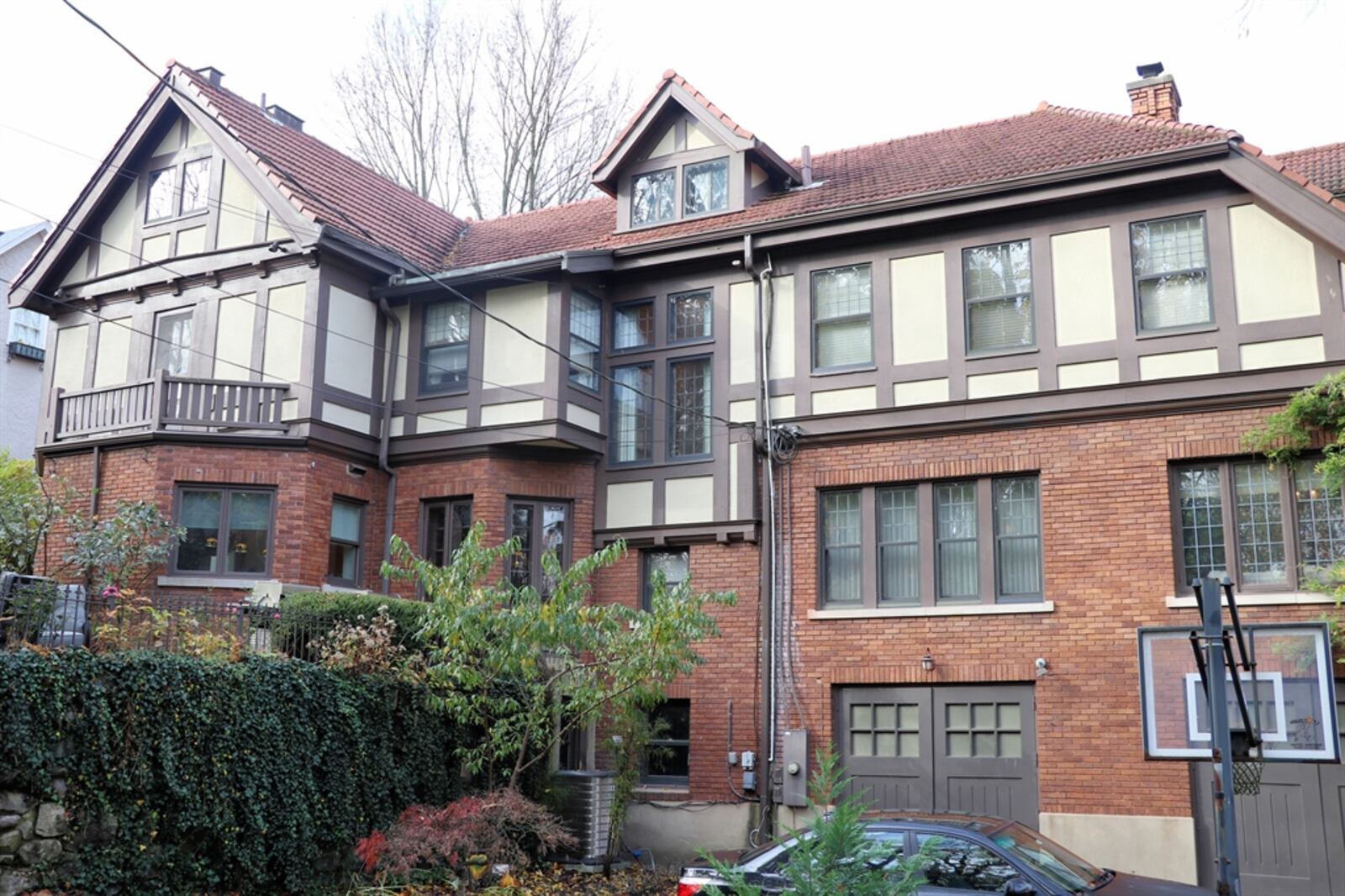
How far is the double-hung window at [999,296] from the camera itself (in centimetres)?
1695

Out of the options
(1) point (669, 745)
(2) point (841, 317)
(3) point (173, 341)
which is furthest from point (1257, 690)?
(3) point (173, 341)

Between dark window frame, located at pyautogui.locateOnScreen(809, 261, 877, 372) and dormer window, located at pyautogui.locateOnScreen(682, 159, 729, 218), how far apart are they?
2341 mm

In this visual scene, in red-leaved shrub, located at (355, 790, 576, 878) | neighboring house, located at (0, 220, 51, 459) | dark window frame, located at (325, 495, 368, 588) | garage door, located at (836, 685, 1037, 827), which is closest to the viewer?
red-leaved shrub, located at (355, 790, 576, 878)

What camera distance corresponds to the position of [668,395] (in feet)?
62.7

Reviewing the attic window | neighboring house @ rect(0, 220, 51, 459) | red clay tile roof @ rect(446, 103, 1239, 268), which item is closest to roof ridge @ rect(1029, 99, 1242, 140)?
red clay tile roof @ rect(446, 103, 1239, 268)

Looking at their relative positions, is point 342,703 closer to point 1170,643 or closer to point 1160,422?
point 1170,643

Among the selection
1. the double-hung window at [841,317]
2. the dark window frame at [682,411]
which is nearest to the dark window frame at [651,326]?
the dark window frame at [682,411]

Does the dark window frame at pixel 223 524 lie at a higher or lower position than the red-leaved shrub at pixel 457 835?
higher

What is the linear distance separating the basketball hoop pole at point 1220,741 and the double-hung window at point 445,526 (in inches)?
484

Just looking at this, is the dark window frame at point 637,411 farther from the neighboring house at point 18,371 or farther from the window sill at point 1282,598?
the neighboring house at point 18,371

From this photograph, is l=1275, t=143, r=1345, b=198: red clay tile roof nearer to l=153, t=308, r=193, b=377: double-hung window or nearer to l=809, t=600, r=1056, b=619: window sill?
l=809, t=600, r=1056, b=619: window sill

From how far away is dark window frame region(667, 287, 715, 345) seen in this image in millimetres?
19016

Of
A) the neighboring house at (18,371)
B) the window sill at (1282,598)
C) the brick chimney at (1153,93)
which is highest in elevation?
the brick chimney at (1153,93)

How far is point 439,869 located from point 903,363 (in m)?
8.87
